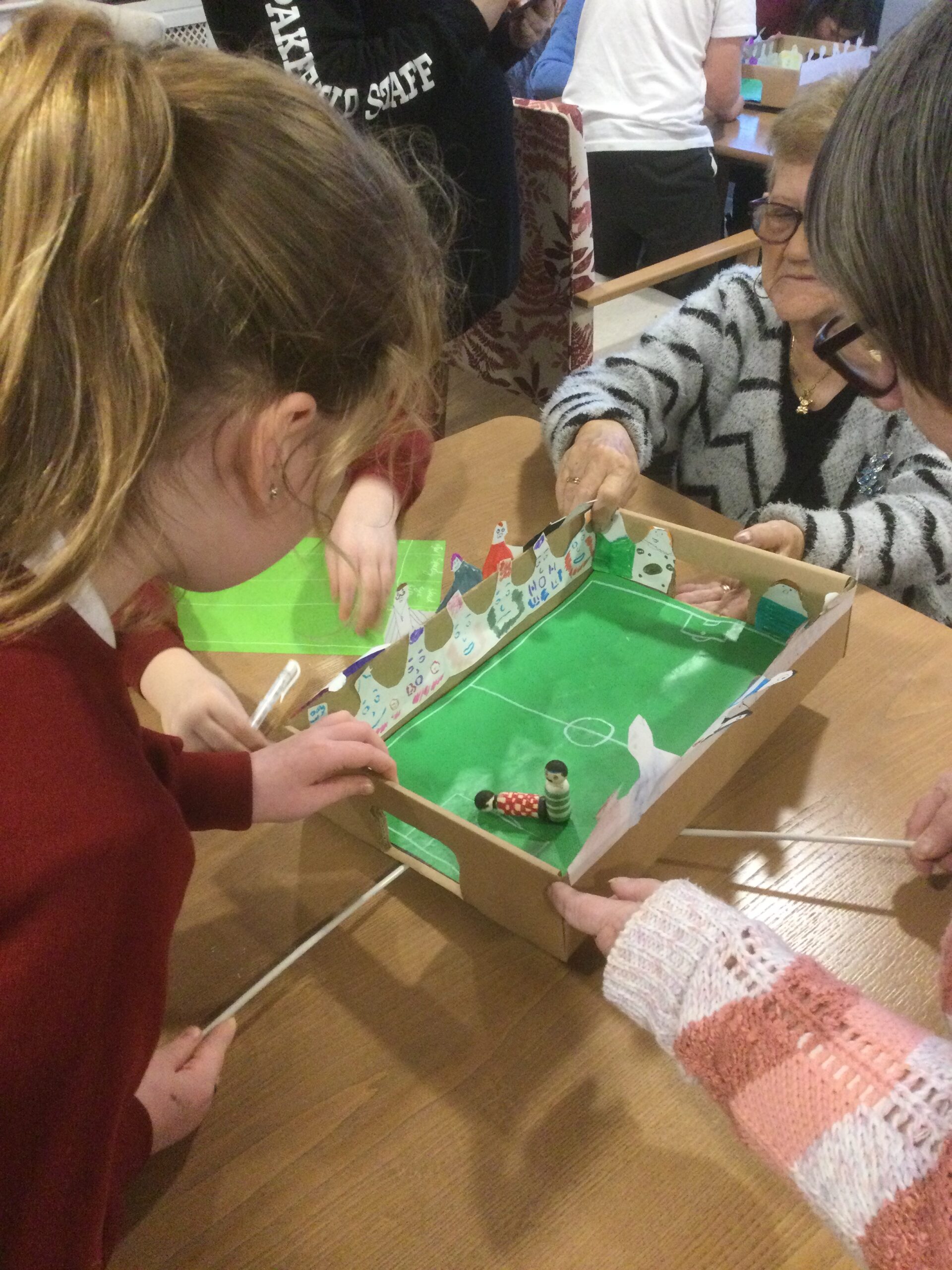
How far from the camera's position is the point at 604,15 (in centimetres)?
239

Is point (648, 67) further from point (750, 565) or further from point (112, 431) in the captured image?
point (112, 431)

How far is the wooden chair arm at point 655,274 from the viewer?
180 cm

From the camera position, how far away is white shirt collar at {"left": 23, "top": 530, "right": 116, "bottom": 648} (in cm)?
48

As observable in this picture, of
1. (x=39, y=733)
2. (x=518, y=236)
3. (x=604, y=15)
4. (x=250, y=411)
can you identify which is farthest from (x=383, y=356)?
(x=604, y=15)

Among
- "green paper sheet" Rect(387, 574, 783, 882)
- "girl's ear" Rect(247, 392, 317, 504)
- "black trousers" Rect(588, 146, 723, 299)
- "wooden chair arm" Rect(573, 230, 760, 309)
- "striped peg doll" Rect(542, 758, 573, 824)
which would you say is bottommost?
"black trousers" Rect(588, 146, 723, 299)

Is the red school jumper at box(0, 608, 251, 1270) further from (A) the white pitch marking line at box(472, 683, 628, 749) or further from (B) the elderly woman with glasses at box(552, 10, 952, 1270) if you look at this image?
(A) the white pitch marking line at box(472, 683, 628, 749)

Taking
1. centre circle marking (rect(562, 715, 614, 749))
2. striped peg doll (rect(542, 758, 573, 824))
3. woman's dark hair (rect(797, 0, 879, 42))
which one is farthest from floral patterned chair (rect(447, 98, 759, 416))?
woman's dark hair (rect(797, 0, 879, 42))

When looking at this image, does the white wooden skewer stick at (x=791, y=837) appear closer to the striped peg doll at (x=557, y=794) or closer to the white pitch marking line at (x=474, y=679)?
the striped peg doll at (x=557, y=794)

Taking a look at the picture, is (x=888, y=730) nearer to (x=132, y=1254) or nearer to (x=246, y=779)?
(x=246, y=779)

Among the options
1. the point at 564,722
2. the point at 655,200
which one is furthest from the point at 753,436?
the point at 655,200

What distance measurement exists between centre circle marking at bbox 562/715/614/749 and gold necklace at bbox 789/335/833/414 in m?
0.60

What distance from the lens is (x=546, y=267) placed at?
1.90 metres

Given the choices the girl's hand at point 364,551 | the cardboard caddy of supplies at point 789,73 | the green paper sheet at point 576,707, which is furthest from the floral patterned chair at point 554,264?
the cardboard caddy of supplies at point 789,73

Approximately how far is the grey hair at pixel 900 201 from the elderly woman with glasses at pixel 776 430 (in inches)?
17.5
